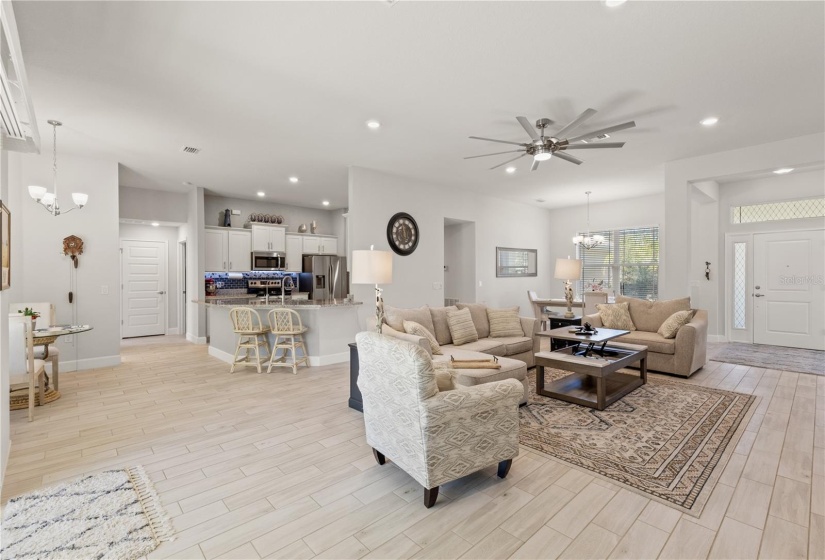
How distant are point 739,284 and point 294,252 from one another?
8777mm

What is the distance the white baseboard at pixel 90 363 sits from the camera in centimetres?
532

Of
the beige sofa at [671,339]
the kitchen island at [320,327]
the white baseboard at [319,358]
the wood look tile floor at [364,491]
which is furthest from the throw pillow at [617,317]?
the white baseboard at [319,358]

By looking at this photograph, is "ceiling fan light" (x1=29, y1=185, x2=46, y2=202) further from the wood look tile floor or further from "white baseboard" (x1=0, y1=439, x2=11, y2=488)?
"white baseboard" (x1=0, y1=439, x2=11, y2=488)

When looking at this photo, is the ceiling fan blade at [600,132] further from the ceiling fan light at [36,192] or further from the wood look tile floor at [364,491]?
the ceiling fan light at [36,192]

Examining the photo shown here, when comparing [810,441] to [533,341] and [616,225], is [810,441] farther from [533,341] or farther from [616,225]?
[616,225]

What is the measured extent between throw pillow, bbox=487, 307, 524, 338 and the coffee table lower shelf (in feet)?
2.22

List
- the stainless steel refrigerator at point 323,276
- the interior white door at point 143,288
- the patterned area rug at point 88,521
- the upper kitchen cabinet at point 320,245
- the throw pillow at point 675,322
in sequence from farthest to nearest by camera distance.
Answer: the upper kitchen cabinet at point 320,245
the stainless steel refrigerator at point 323,276
the interior white door at point 143,288
the throw pillow at point 675,322
the patterned area rug at point 88,521

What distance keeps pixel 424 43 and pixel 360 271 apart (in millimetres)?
1814

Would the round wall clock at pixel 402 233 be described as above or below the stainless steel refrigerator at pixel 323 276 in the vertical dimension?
above

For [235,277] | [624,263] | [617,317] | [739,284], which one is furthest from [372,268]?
[624,263]

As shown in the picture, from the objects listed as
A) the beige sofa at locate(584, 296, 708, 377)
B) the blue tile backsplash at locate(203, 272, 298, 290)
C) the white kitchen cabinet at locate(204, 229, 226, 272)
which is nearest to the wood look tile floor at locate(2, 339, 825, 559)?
the beige sofa at locate(584, 296, 708, 377)

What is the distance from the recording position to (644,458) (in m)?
2.66

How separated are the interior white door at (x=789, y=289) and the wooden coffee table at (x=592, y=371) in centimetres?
408

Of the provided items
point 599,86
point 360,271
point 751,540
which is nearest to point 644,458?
point 751,540
